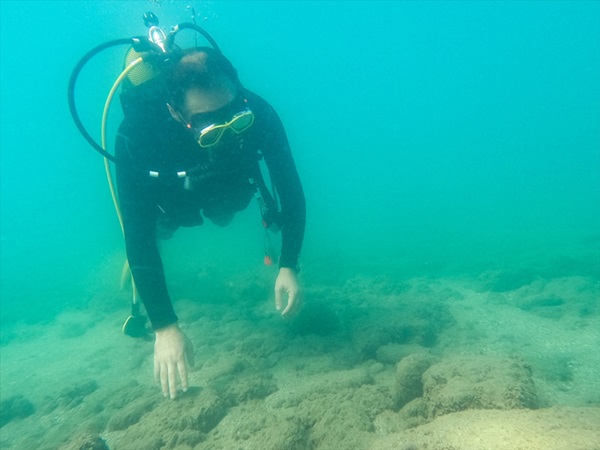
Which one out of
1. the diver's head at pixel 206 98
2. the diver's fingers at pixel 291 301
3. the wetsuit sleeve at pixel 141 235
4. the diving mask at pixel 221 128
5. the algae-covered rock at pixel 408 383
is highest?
the diver's head at pixel 206 98

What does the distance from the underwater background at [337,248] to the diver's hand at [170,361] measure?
0.40 m

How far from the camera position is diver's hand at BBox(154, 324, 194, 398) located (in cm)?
268

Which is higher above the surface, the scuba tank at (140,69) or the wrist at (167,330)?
the scuba tank at (140,69)

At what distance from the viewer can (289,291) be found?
11.2ft

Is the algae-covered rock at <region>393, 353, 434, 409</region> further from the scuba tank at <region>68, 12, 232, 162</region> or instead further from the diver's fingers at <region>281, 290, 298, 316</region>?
the scuba tank at <region>68, 12, 232, 162</region>

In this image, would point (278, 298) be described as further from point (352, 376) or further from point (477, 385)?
point (477, 385)

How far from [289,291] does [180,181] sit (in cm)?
147

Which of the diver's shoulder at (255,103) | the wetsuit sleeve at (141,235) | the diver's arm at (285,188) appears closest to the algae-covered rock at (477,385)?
the diver's arm at (285,188)

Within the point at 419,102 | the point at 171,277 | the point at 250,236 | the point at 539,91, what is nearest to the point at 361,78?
the point at 419,102

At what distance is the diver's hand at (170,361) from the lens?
8.79 feet

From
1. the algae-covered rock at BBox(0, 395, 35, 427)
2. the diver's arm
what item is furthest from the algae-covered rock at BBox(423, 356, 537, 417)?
the algae-covered rock at BBox(0, 395, 35, 427)

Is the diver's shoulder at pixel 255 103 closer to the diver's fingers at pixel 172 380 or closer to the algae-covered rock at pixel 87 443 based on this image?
the diver's fingers at pixel 172 380

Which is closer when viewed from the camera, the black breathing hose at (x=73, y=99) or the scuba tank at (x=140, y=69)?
the black breathing hose at (x=73, y=99)

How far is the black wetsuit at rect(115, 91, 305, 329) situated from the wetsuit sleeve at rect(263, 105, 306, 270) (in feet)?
0.03
